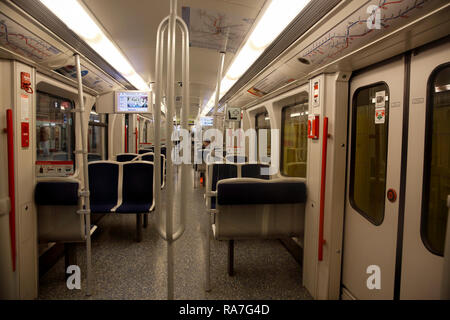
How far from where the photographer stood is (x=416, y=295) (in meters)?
1.76

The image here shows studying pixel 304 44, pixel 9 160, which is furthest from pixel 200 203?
pixel 304 44

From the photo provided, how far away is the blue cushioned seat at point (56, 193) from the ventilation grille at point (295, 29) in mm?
2506

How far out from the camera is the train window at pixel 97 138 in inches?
200

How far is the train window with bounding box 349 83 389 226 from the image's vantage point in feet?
6.88

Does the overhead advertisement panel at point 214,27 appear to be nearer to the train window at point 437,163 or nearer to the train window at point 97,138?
the train window at point 437,163

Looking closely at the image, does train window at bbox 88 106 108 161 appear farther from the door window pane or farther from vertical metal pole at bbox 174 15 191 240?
vertical metal pole at bbox 174 15 191 240

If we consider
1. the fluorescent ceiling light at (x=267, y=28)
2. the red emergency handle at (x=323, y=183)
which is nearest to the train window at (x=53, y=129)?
the fluorescent ceiling light at (x=267, y=28)

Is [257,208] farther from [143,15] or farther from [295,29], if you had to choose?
[143,15]

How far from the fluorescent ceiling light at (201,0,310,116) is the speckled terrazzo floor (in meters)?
2.57

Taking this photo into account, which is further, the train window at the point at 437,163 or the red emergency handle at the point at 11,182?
the red emergency handle at the point at 11,182

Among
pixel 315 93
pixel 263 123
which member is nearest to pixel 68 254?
pixel 315 93

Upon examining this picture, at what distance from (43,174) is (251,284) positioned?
8.35ft

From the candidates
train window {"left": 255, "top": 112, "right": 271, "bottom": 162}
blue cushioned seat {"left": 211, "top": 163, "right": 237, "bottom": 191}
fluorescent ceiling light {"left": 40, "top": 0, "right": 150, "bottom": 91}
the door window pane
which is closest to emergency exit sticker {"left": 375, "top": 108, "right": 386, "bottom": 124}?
blue cushioned seat {"left": 211, "top": 163, "right": 237, "bottom": 191}
